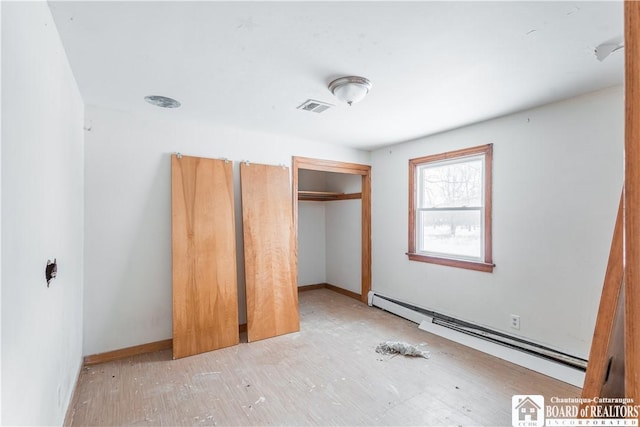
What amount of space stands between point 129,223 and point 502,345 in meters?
3.75

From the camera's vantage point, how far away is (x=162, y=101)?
8.61 feet

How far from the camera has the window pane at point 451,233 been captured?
333cm

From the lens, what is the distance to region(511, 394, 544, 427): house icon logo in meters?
1.97

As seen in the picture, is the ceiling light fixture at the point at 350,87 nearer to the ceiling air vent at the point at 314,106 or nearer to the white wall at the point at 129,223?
the ceiling air vent at the point at 314,106

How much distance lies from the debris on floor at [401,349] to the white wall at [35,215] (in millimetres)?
2478

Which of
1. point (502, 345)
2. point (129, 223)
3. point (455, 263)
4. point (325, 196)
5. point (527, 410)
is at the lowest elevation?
point (527, 410)

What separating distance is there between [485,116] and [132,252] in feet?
12.1

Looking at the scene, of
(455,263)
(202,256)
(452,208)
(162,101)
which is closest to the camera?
(162,101)

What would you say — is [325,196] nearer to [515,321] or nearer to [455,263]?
[455,263]

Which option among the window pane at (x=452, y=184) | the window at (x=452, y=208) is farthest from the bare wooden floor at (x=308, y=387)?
the window pane at (x=452, y=184)

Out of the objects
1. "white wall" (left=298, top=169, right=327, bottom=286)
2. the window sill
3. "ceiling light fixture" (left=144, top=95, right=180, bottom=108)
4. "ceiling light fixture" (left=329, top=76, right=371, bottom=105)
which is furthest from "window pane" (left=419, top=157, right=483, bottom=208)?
"ceiling light fixture" (left=144, top=95, right=180, bottom=108)

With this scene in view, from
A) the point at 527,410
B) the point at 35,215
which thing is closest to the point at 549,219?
the point at 527,410

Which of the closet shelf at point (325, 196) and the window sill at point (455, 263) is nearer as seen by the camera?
the window sill at point (455, 263)

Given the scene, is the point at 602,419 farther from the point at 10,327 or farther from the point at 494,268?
the point at 494,268
